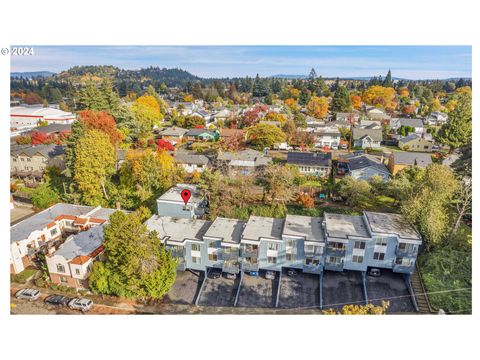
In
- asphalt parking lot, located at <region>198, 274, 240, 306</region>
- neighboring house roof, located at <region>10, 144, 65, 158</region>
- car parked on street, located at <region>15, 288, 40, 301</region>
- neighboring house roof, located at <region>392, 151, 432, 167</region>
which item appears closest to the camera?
car parked on street, located at <region>15, 288, 40, 301</region>

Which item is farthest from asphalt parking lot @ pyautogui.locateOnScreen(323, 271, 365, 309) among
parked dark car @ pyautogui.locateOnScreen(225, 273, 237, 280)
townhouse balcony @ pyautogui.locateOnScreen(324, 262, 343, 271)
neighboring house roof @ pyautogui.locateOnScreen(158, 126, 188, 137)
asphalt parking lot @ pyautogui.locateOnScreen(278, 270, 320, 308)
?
neighboring house roof @ pyautogui.locateOnScreen(158, 126, 188, 137)

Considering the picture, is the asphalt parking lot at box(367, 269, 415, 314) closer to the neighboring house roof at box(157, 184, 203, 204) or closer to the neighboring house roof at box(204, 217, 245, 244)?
the neighboring house roof at box(204, 217, 245, 244)

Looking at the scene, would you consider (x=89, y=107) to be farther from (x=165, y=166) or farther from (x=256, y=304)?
(x=256, y=304)

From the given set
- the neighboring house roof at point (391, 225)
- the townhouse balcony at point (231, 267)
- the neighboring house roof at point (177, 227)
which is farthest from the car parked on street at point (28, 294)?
the neighboring house roof at point (391, 225)

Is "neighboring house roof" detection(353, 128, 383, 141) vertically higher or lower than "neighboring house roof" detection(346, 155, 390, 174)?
higher

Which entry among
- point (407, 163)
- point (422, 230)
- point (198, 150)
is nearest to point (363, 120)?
point (407, 163)

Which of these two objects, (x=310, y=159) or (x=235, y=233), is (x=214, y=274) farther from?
(x=310, y=159)

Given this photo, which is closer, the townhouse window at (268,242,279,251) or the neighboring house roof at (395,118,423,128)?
the townhouse window at (268,242,279,251)

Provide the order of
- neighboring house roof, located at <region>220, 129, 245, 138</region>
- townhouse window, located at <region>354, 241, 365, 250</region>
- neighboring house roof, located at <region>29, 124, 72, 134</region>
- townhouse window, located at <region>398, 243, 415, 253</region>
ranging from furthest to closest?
neighboring house roof, located at <region>220, 129, 245, 138</region> → neighboring house roof, located at <region>29, 124, 72, 134</region> → townhouse window, located at <region>354, 241, 365, 250</region> → townhouse window, located at <region>398, 243, 415, 253</region>

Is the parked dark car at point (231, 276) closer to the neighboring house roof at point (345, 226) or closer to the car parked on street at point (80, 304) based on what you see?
the neighboring house roof at point (345, 226)
